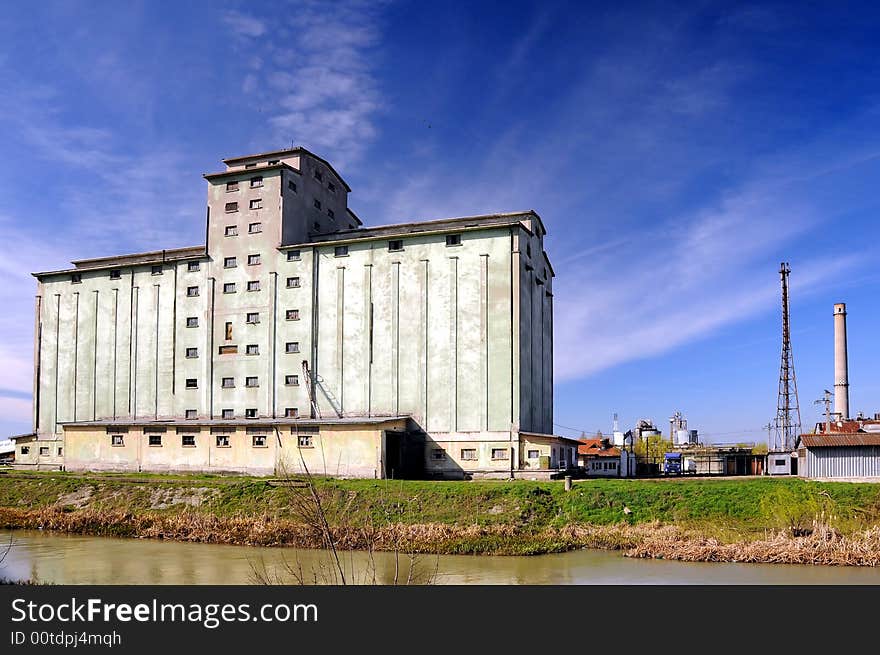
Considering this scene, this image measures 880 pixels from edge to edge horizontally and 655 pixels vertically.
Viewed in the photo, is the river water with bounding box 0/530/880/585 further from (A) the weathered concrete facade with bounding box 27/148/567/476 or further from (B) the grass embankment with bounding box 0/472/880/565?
(A) the weathered concrete facade with bounding box 27/148/567/476

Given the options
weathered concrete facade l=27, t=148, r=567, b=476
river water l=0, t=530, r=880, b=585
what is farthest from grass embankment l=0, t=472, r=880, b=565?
weathered concrete facade l=27, t=148, r=567, b=476

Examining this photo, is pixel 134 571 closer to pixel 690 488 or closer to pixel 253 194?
pixel 690 488

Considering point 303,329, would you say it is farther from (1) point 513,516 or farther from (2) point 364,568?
(2) point 364,568

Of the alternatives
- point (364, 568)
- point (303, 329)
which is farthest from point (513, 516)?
point (303, 329)

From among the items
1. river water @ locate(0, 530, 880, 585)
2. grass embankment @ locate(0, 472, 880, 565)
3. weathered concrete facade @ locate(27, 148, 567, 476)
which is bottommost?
river water @ locate(0, 530, 880, 585)

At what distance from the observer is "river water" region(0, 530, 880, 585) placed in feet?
72.6

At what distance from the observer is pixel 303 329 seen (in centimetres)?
4691

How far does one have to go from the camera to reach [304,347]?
46750 mm

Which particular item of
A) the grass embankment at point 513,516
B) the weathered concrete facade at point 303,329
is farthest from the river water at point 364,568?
the weathered concrete facade at point 303,329

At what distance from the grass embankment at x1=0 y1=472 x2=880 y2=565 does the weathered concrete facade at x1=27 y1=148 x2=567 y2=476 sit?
6602 millimetres

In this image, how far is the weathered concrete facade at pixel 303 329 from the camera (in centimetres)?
4325

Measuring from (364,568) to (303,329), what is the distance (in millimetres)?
25031
